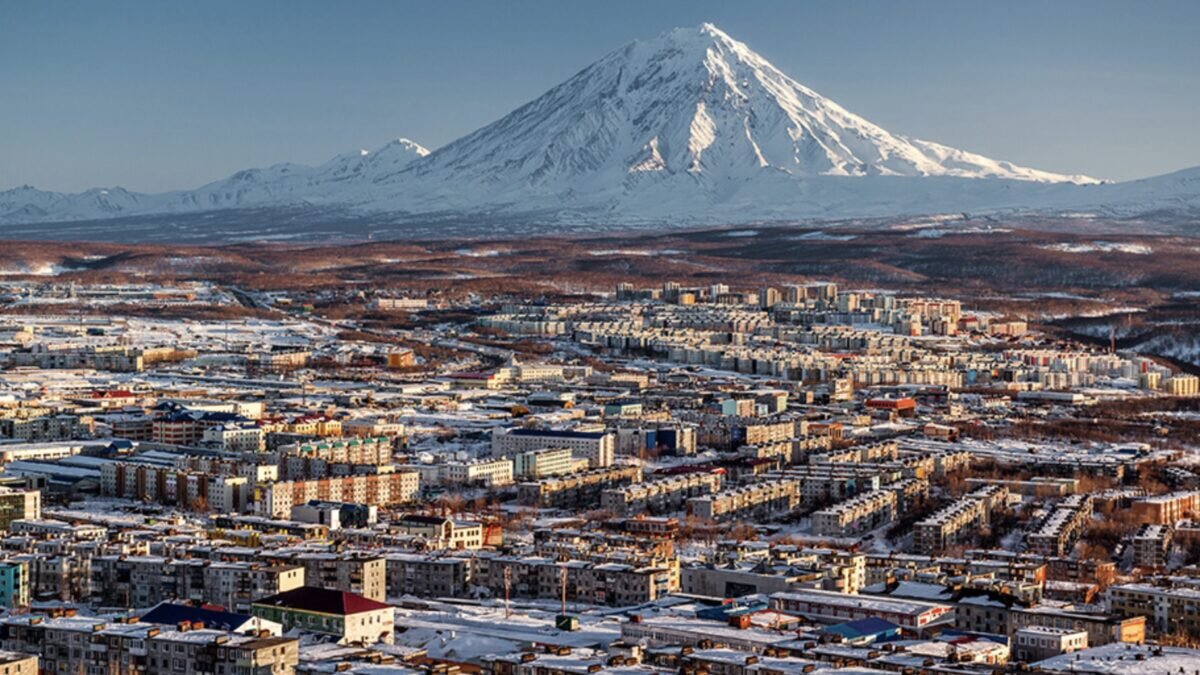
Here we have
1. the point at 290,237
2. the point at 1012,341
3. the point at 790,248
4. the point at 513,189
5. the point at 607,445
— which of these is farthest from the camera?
the point at 513,189

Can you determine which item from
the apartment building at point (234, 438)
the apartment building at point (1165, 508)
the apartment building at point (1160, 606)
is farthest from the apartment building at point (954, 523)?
the apartment building at point (234, 438)

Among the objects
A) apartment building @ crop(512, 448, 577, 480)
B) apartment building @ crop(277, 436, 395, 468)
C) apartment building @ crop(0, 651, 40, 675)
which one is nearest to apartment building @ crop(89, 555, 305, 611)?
apartment building @ crop(0, 651, 40, 675)

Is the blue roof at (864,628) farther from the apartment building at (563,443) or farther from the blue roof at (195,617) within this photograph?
the apartment building at (563,443)

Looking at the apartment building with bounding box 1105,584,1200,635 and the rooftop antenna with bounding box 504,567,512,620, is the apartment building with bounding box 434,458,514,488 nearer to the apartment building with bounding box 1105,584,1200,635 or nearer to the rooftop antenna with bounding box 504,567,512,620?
the rooftop antenna with bounding box 504,567,512,620

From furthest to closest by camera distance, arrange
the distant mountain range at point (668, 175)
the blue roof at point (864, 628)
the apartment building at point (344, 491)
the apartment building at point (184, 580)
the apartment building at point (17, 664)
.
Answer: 1. the distant mountain range at point (668, 175)
2. the apartment building at point (344, 491)
3. the apartment building at point (184, 580)
4. the blue roof at point (864, 628)
5. the apartment building at point (17, 664)

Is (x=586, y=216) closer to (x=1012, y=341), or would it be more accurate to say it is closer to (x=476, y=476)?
(x=1012, y=341)

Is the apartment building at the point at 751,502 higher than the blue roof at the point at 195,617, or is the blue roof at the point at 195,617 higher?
the blue roof at the point at 195,617

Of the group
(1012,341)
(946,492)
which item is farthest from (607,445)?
(1012,341)

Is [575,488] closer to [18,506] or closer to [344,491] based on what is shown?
[344,491]
